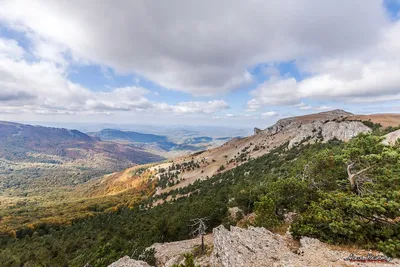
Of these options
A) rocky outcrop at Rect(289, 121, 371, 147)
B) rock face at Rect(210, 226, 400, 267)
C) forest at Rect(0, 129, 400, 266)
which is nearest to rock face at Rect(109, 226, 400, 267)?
rock face at Rect(210, 226, 400, 267)

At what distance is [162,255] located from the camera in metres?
27.2

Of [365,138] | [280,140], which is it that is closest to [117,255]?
[365,138]

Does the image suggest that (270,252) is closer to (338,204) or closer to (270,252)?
(270,252)

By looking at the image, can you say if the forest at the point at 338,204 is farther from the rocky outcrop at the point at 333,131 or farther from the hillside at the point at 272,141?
the hillside at the point at 272,141

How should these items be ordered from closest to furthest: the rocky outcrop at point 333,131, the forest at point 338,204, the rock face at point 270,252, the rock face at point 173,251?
the rock face at point 270,252 < the forest at point 338,204 < the rock face at point 173,251 < the rocky outcrop at point 333,131

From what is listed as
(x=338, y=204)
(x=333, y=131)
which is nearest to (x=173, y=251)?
(x=338, y=204)

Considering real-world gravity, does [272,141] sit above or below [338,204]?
below

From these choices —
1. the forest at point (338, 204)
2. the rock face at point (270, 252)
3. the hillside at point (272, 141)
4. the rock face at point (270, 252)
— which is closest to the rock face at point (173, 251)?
the forest at point (338, 204)

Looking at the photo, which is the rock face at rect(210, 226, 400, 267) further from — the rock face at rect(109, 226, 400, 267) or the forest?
the forest

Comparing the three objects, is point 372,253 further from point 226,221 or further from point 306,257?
point 226,221

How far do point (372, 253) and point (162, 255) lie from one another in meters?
23.0

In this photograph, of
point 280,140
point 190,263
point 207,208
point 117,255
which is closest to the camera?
point 190,263

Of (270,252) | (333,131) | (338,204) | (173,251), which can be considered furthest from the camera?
(333,131)

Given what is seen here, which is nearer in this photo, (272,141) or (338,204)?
(338,204)
